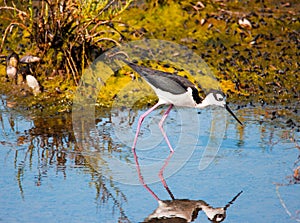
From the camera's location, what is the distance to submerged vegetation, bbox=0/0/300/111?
869 cm

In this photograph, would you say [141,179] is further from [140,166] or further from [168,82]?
[168,82]

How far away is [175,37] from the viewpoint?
400 inches

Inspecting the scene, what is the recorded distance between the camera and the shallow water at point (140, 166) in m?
5.47

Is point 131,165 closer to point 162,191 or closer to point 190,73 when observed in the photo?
point 162,191

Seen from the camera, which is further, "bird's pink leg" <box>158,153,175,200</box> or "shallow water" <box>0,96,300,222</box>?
"bird's pink leg" <box>158,153,175,200</box>

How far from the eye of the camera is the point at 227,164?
21.6ft

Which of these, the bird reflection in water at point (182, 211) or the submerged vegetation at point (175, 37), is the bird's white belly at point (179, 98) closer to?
the submerged vegetation at point (175, 37)

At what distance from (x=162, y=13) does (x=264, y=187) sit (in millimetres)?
5165

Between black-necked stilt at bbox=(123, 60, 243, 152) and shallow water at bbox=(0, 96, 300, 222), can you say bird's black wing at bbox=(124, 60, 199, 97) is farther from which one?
shallow water at bbox=(0, 96, 300, 222)

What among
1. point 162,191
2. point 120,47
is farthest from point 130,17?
point 162,191

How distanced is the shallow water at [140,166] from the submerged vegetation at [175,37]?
0.75m

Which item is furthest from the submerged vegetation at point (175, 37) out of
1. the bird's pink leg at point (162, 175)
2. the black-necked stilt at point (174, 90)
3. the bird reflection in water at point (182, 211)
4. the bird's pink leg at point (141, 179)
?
the bird reflection in water at point (182, 211)

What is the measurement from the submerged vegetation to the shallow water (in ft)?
2.47

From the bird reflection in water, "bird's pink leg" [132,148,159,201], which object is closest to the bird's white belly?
"bird's pink leg" [132,148,159,201]
